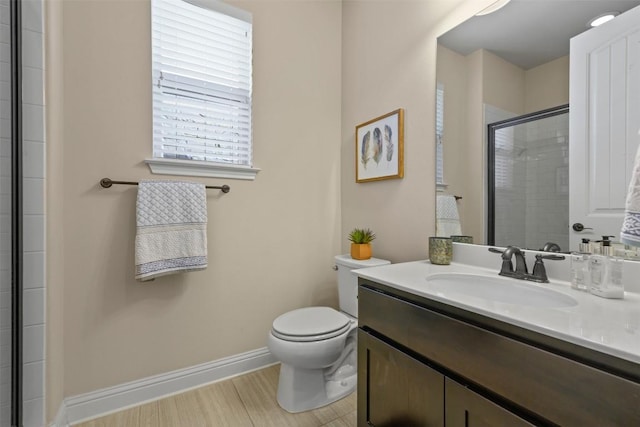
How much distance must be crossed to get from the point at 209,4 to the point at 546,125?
6.19 ft

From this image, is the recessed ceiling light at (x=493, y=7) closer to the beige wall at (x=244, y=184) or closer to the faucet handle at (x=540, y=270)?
the beige wall at (x=244, y=184)

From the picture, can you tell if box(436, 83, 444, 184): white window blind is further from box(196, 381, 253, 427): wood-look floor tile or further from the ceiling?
box(196, 381, 253, 427): wood-look floor tile

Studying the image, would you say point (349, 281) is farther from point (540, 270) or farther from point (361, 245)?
point (540, 270)

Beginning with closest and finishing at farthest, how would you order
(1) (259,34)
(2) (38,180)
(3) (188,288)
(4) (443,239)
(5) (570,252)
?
1. (5) (570,252)
2. (2) (38,180)
3. (4) (443,239)
4. (3) (188,288)
5. (1) (259,34)

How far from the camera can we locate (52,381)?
1248 mm

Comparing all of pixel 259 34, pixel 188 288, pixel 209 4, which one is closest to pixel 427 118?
pixel 259 34

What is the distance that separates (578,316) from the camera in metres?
0.71

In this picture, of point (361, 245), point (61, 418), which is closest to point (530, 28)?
point (361, 245)

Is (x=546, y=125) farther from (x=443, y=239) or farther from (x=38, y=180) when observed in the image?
(x=38, y=180)

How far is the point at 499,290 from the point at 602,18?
39.7 inches

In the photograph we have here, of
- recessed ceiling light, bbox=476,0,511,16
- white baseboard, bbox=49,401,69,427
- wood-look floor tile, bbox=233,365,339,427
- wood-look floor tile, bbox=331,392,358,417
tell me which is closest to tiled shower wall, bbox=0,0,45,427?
white baseboard, bbox=49,401,69,427

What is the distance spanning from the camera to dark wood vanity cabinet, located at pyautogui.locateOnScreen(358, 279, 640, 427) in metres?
0.59

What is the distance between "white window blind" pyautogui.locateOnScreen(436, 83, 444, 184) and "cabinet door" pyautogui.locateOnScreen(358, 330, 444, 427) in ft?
2.95

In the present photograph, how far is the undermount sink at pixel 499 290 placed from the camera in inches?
37.0
